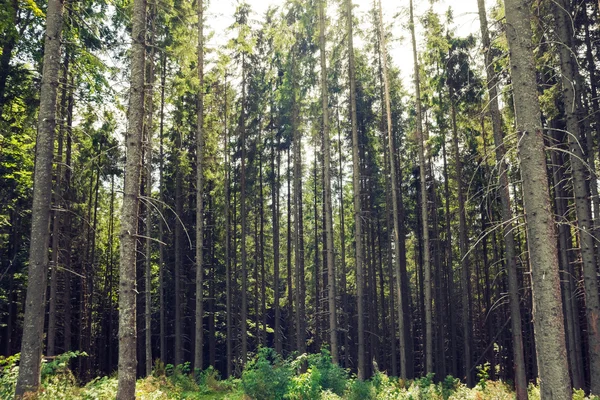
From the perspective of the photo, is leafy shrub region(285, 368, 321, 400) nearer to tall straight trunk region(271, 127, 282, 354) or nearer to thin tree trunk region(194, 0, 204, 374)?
thin tree trunk region(194, 0, 204, 374)

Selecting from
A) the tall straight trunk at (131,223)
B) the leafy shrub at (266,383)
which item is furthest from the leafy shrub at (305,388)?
the tall straight trunk at (131,223)

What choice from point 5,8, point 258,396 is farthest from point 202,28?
point 258,396

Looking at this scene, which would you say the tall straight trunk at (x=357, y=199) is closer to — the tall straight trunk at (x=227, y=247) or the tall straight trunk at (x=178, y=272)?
the tall straight trunk at (x=178, y=272)

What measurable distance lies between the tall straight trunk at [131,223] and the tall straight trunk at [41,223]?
6.49ft

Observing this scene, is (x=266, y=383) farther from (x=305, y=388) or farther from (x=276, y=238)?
(x=276, y=238)

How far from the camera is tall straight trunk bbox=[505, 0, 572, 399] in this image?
16.9 feet

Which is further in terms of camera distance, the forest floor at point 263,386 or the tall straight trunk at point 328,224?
the tall straight trunk at point 328,224

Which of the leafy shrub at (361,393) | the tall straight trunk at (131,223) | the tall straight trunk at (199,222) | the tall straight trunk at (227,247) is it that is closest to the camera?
the tall straight trunk at (131,223)

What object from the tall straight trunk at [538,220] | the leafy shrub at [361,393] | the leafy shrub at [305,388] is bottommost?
the leafy shrub at [361,393]

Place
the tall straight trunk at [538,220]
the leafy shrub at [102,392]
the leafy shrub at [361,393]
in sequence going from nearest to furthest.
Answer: the tall straight trunk at [538,220] < the leafy shrub at [102,392] < the leafy shrub at [361,393]

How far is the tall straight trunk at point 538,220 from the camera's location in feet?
16.9

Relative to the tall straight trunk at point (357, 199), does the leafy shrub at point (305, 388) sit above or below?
below

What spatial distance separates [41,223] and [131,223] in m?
2.23

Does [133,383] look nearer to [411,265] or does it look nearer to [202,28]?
[202,28]
